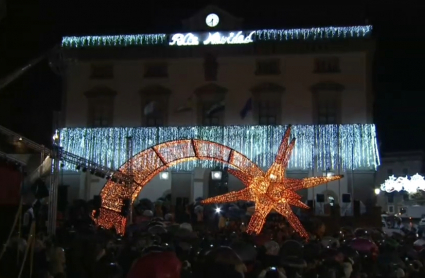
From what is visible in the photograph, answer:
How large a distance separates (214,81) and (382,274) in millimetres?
24909

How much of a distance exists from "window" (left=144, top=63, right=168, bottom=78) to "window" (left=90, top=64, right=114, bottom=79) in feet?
6.87

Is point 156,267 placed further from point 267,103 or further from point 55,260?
point 267,103

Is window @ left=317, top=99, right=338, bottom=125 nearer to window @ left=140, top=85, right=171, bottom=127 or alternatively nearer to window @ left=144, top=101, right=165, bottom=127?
window @ left=140, top=85, right=171, bottom=127

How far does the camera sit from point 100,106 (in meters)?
35.0

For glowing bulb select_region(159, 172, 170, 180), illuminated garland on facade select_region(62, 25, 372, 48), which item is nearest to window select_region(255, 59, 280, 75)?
illuminated garland on facade select_region(62, 25, 372, 48)

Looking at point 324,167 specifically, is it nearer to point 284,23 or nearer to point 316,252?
point 284,23

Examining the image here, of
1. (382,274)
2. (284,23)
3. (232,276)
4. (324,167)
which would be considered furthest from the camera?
(284,23)

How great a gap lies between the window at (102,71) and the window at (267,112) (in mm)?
8956

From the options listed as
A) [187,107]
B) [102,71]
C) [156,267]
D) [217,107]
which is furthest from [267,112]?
[156,267]

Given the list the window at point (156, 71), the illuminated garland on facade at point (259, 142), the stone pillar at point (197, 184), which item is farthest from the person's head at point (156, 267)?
the window at point (156, 71)

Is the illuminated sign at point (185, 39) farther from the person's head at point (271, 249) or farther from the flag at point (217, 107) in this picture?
the person's head at point (271, 249)

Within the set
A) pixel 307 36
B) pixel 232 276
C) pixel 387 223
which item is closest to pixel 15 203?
pixel 232 276

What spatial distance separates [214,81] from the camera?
3409 centimetres

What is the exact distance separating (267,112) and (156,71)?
690 cm
